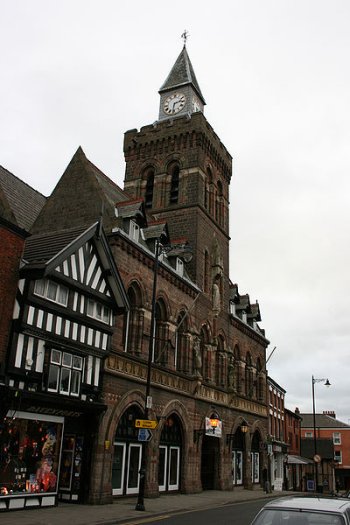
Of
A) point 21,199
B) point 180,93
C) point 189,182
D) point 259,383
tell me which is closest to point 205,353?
point 189,182

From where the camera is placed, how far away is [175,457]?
26188 millimetres

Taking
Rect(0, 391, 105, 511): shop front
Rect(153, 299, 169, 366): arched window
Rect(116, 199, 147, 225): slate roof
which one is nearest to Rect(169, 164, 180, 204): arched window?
Rect(116, 199, 147, 225): slate roof

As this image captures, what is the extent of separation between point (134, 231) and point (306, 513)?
18.8m

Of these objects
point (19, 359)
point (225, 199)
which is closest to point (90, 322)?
point (19, 359)

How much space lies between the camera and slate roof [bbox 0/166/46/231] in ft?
80.3

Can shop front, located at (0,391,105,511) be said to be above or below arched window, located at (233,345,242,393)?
below

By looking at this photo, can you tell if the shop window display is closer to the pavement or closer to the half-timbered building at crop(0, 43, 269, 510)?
the half-timbered building at crop(0, 43, 269, 510)

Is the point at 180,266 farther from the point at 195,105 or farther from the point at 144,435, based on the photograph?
the point at 195,105

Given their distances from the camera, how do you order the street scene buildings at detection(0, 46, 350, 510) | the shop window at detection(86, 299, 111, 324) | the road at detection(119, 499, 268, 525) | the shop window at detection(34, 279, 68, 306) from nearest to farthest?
the road at detection(119, 499, 268, 525) → the street scene buildings at detection(0, 46, 350, 510) → the shop window at detection(34, 279, 68, 306) → the shop window at detection(86, 299, 111, 324)

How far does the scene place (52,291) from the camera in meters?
18.2

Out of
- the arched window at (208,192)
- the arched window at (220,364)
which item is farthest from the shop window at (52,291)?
the arched window at (208,192)

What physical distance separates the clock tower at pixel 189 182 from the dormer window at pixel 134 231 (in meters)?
6.92

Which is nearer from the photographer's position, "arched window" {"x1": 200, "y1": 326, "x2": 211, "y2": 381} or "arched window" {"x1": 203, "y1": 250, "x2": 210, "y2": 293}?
"arched window" {"x1": 200, "y1": 326, "x2": 211, "y2": 381}

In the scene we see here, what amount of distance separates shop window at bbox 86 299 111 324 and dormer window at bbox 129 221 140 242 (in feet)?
14.5
